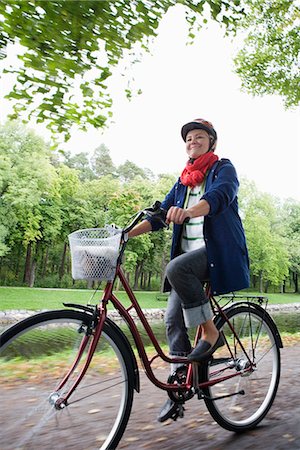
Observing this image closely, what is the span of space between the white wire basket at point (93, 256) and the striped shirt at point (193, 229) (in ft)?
1.80

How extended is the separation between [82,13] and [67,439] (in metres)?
3.17

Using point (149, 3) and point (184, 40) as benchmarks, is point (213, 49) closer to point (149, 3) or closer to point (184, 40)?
Result: point (184, 40)

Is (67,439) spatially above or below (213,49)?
below

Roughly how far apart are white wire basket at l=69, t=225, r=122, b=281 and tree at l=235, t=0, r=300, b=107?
7.80 m

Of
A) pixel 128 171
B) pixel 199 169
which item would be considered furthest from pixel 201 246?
pixel 128 171

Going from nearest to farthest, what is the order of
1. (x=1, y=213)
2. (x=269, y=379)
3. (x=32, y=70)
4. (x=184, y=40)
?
(x=269, y=379), (x=32, y=70), (x=184, y=40), (x=1, y=213)

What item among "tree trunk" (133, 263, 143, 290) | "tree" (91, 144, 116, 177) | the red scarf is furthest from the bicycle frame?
"tree" (91, 144, 116, 177)

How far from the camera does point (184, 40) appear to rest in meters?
5.41

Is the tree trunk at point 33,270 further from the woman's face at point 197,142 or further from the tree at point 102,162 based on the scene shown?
the woman's face at point 197,142

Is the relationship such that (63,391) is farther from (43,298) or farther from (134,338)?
(43,298)

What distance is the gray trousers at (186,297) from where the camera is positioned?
2150 millimetres

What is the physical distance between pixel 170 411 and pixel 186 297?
50 cm

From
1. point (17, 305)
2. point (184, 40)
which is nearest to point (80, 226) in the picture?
point (17, 305)

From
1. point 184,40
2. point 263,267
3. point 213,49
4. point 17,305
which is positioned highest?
point 213,49
